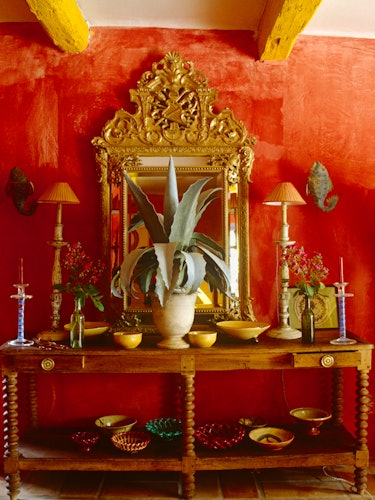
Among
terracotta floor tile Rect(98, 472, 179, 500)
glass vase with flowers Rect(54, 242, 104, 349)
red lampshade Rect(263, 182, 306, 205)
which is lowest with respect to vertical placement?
terracotta floor tile Rect(98, 472, 179, 500)

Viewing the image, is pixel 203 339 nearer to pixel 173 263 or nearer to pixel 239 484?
pixel 173 263

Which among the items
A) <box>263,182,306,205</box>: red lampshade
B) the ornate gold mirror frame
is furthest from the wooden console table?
<box>263,182,306,205</box>: red lampshade

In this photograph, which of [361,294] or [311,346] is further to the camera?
[361,294]

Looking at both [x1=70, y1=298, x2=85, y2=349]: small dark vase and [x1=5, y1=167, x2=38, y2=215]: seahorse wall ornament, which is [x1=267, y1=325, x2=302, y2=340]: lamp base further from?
[x1=5, y1=167, x2=38, y2=215]: seahorse wall ornament

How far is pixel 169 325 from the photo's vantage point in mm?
2654

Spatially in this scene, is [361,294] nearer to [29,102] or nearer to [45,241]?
[45,241]

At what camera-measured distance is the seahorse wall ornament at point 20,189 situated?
3.01 m

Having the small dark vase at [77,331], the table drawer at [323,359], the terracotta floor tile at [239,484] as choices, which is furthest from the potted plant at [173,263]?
the terracotta floor tile at [239,484]

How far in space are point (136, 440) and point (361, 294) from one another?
177 cm

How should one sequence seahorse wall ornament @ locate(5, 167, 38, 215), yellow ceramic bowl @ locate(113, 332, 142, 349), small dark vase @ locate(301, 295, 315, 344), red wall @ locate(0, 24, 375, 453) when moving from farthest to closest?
red wall @ locate(0, 24, 375, 453)
seahorse wall ornament @ locate(5, 167, 38, 215)
small dark vase @ locate(301, 295, 315, 344)
yellow ceramic bowl @ locate(113, 332, 142, 349)

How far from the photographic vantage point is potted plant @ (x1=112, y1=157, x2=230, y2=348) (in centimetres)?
255

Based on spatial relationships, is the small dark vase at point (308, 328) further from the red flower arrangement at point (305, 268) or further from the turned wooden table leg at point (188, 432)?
the turned wooden table leg at point (188, 432)

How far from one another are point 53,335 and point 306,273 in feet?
5.33

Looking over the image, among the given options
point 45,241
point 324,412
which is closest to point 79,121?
point 45,241
